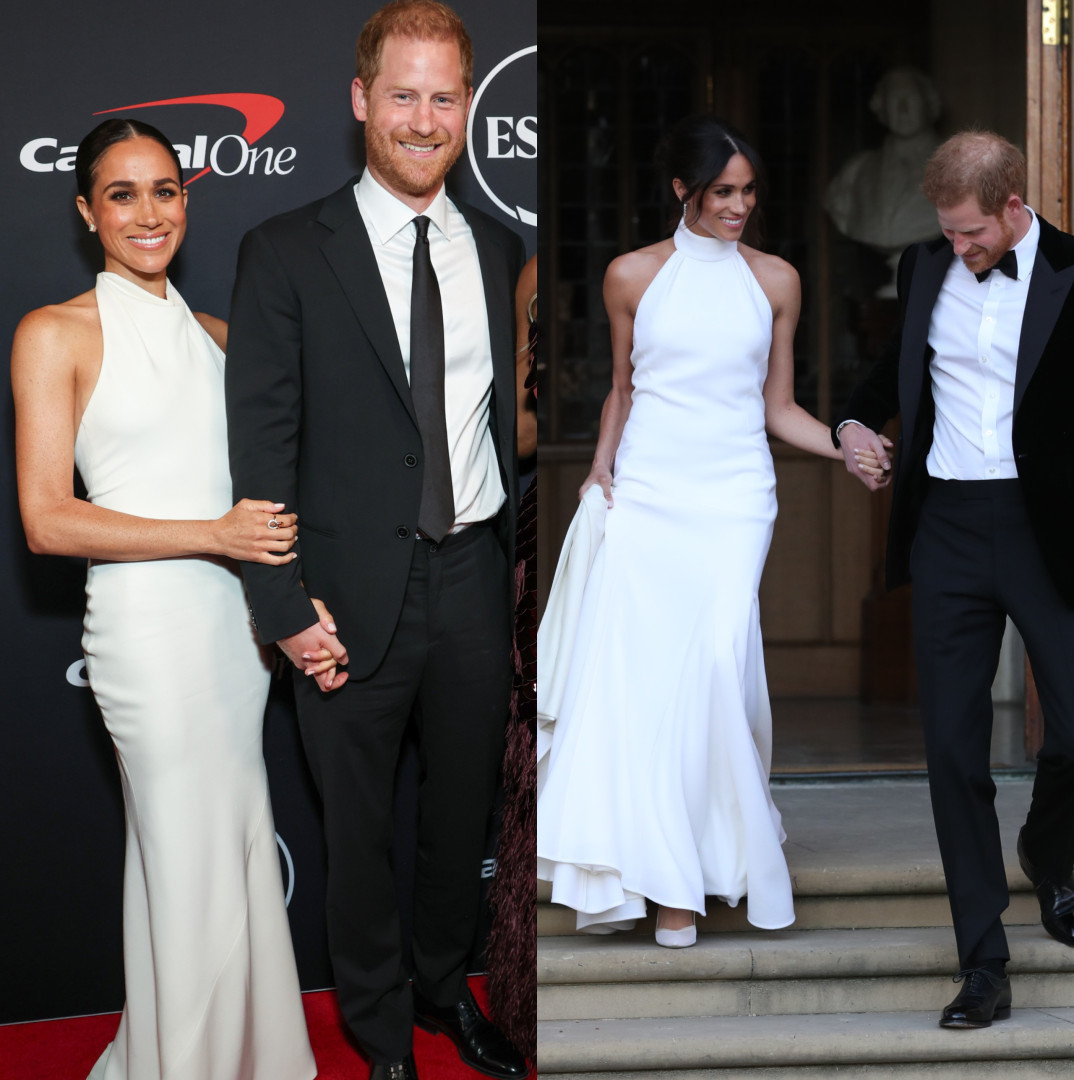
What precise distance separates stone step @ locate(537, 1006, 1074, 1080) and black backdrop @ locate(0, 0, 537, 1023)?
0.74 meters

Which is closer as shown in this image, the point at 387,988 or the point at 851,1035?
the point at 387,988

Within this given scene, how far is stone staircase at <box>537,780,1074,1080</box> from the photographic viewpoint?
3303 mm

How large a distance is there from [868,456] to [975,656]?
1.72 ft

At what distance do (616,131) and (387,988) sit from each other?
4.53m

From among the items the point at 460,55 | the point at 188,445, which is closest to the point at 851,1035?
the point at 188,445

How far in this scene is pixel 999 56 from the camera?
5.80 meters

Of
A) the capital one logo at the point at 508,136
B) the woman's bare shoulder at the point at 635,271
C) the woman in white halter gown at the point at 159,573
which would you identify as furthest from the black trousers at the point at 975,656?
the woman in white halter gown at the point at 159,573

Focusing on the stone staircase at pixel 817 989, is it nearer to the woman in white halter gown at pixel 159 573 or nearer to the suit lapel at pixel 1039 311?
the woman in white halter gown at pixel 159 573

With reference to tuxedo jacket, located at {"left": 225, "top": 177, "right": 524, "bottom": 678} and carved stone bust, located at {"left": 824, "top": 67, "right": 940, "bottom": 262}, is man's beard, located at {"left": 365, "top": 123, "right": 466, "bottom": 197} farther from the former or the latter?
carved stone bust, located at {"left": 824, "top": 67, "right": 940, "bottom": 262}

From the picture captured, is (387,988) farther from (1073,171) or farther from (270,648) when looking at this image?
(1073,171)

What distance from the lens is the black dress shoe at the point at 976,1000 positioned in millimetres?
3240

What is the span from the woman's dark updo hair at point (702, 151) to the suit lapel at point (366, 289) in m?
1.04

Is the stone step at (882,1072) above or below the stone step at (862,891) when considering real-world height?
below

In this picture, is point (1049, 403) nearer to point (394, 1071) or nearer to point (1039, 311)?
point (1039, 311)
